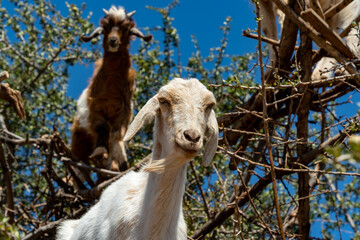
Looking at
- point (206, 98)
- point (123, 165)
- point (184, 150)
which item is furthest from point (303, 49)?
point (123, 165)

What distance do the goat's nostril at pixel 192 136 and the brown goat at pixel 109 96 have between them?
172 inches

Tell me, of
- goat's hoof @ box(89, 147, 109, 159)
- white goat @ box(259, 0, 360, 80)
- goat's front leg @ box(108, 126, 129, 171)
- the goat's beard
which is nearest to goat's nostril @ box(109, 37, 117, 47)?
goat's front leg @ box(108, 126, 129, 171)

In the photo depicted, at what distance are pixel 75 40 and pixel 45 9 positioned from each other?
89 cm

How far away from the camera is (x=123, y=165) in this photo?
7129mm

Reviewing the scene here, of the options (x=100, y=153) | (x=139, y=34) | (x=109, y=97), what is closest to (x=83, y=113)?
(x=109, y=97)

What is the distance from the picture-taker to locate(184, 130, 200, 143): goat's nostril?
312 cm

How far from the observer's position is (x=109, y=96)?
764 cm

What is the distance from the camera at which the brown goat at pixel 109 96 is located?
754 cm

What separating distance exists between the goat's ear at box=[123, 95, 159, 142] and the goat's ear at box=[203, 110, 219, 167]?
1.30 feet

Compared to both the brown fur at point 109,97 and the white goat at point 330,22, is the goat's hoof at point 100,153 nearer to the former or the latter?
the brown fur at point 109,97

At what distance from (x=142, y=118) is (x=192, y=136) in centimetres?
55

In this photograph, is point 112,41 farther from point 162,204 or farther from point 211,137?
point 162,204

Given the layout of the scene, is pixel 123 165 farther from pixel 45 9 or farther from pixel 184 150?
pixel 184 150

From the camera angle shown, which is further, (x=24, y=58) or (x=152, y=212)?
(x=24, y=58)
